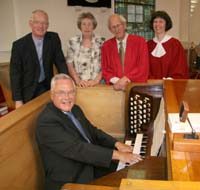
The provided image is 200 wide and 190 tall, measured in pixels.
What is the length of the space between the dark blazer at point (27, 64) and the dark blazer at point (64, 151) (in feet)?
2.71

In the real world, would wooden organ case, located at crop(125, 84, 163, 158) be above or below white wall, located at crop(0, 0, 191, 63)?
below

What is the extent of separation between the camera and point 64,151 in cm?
154

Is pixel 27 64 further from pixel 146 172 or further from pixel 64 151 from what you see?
pixel 146 172

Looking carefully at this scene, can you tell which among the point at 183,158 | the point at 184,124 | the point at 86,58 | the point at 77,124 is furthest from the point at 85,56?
the point at 183,158

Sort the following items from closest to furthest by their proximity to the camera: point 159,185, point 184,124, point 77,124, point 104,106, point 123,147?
1. point 159,185
2. point 184,124
3. point 77,124
4. point 123,147
5. point 104,106

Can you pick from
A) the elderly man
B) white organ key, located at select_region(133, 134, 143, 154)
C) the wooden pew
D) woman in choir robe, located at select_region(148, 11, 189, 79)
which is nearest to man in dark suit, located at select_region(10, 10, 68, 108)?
the wooden pew

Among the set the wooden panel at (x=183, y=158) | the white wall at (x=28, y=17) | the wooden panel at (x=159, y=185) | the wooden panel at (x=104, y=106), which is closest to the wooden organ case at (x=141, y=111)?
the wooden panel at (x=104, y=106)

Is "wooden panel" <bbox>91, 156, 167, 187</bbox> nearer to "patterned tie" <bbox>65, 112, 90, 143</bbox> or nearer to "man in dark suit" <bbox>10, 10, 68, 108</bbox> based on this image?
"patterned tie" <bbox>65, 112, 90, 143</bbox>

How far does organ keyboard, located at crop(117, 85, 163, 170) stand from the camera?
6.17ft

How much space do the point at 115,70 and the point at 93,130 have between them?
2.20 ft

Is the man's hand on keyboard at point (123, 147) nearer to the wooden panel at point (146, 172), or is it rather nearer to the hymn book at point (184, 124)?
the wooden panel at point (146, 172)

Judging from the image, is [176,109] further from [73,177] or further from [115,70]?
[115,70]

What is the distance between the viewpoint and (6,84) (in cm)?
386

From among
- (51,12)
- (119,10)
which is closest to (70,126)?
(51,12)
